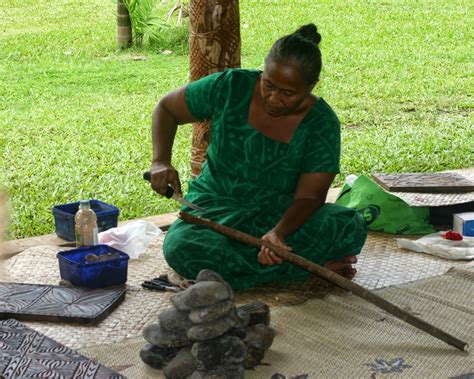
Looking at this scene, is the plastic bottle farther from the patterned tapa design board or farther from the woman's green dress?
the patterned tapa design board

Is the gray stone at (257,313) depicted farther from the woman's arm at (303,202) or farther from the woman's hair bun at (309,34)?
the woman's hair bun at (309,34)

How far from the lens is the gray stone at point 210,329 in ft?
9.39

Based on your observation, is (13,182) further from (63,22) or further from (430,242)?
(63,22)

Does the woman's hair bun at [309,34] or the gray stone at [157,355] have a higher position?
the woman's hair bun at [309,34]

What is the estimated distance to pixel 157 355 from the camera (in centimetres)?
296

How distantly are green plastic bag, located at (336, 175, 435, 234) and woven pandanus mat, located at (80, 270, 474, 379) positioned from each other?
30.5 inches

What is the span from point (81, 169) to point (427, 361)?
3273 mm

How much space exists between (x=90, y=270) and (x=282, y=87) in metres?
1.10

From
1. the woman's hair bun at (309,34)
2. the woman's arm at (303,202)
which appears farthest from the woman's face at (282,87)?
the woman's arm at (303,202)

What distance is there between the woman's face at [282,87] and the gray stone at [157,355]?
103 centimetres

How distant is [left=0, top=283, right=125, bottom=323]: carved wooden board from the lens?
3400mm

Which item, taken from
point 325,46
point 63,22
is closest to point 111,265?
point 325,46

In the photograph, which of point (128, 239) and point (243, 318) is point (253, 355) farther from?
point (128, 239)

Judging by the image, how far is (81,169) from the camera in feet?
19.0
